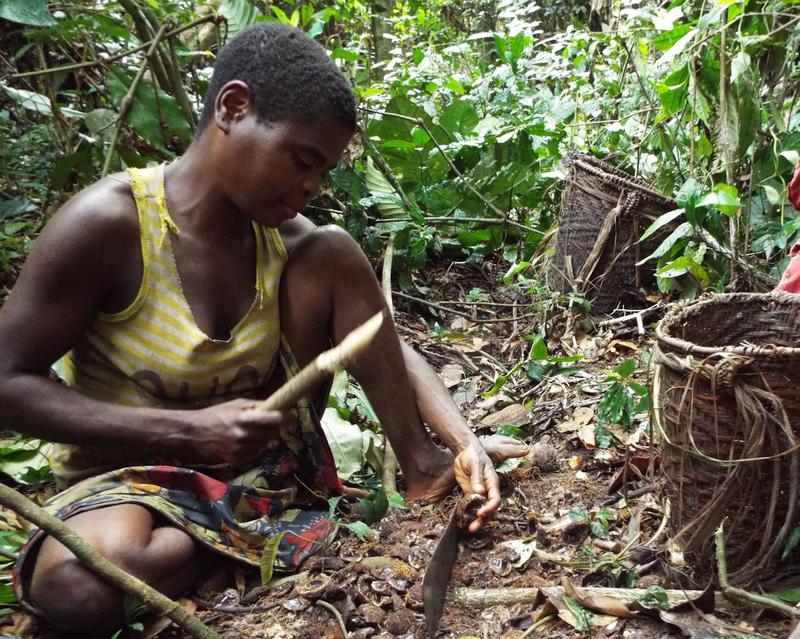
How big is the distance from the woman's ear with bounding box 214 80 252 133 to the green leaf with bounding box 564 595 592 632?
1.30 metres

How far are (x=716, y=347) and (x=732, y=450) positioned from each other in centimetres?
26

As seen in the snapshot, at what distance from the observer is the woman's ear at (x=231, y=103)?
1.69 metres

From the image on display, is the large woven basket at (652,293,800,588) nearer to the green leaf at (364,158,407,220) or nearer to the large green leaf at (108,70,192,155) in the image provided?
the large green leaf at (108,70,192,155)

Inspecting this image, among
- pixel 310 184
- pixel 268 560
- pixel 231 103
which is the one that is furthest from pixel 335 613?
pixel 231 103

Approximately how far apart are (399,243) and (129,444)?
2.29 m

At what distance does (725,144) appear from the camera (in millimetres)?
2576

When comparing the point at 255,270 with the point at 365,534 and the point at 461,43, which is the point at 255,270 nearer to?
the point at 365,534

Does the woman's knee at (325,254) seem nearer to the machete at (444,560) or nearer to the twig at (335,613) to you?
the machete at (444,560)

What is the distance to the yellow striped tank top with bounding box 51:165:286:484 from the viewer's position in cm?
177

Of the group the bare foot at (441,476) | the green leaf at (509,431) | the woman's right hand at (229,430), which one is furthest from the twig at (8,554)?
the green leaf at (509,431)

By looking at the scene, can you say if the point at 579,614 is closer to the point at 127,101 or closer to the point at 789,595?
the point at 789,595

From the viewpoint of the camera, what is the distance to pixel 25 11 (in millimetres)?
2270

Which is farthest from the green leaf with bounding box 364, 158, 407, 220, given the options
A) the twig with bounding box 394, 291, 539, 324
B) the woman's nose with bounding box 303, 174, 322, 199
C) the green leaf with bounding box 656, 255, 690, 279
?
the woman's nose with bounding box 303, 174, 322, 199

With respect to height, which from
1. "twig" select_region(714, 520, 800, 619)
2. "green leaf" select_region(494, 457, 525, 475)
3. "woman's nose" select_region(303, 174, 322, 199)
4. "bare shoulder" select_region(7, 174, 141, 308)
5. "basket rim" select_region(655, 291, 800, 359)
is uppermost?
"woman's nose" select_region(303, 174, 322, 199)
